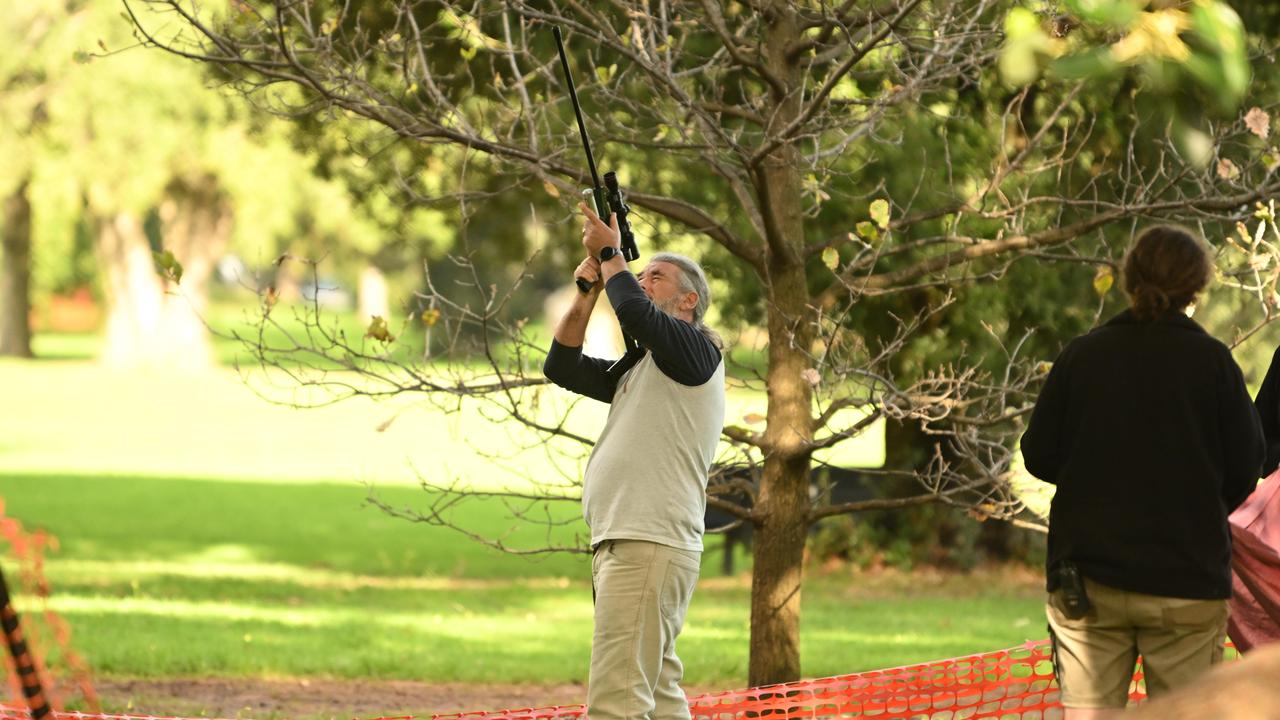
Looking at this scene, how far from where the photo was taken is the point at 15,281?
55.9 metres

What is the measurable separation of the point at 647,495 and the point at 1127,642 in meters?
1.31

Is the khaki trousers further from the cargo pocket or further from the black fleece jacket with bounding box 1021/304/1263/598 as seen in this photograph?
the black fleece jacket with bounding box 1021/304/1263/598

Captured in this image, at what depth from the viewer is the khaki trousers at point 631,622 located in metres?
4.66

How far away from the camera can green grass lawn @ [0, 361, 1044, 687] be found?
32.8 ft

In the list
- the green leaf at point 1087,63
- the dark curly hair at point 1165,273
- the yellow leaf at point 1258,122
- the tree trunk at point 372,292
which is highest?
the tree trunk at point 372,292

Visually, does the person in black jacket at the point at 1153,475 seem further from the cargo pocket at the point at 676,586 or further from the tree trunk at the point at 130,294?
the tree trunk at the point at 130,294

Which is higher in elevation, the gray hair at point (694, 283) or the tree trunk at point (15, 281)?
the tree trunk at point (15, 281)

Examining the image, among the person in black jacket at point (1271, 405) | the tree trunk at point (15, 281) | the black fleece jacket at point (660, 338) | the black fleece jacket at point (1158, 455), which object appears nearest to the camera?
the black fleece jacket at point (1158, 455)

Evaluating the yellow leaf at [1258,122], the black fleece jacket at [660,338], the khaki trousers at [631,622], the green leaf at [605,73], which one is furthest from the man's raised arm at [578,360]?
the yellow leaf at [1258,122]

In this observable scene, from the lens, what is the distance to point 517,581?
1531cm

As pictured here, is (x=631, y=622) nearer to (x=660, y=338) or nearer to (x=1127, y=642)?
(x=660, y=338)

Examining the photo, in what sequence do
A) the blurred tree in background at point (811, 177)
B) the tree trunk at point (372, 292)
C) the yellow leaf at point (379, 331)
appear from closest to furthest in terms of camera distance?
the blurred tree in background at point (811, 177), the yellow leaf at point (379, 331), the tree trunk at point (372, 292)

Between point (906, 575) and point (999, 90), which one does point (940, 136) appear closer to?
point (999, 90)

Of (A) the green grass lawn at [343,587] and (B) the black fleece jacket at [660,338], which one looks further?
(A) the green grass lawn at [343,587]
